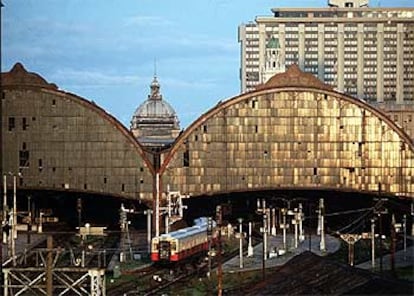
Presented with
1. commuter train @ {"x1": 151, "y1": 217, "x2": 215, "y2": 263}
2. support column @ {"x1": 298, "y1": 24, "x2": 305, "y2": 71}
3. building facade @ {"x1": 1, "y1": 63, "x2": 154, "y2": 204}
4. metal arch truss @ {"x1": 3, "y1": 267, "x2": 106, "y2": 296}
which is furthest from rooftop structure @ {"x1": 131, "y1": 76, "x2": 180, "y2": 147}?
metal arch truss @ {"x1": 3, "y1": 267, "x2": 106, "y2": 296}

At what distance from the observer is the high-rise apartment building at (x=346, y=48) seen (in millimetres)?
157250

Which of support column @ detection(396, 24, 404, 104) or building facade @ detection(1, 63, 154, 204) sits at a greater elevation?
support column @ detection(396, 24, 404, 104)

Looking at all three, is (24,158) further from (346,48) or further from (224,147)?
(346,48)

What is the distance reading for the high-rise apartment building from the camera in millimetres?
157250

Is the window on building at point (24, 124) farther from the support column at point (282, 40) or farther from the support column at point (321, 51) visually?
the support column at point (321, 51)

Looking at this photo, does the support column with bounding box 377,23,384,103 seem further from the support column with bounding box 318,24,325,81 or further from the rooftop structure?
the rooftop structure

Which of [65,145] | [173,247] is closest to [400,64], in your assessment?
[65,145]

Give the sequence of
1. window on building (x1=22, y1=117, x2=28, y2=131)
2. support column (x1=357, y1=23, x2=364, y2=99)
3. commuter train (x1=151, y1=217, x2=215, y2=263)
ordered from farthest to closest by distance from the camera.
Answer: support column (x1=357, y1=23, x2=364, y2=99), window on building (x1=22, y1=117, x2=28, y2=131), commuter train (x1=151, y1=217, x2=215, y2=263)

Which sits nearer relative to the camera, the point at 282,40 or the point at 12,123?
the point at 12,123

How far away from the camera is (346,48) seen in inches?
6289

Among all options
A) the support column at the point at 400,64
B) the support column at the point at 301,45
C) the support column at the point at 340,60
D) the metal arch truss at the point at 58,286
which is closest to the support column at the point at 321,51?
the support column at the point at 340,60

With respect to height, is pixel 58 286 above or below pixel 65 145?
below

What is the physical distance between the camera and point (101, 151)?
64.2 meters

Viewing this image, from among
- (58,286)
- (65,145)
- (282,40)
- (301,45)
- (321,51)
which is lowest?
(58,286)
